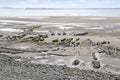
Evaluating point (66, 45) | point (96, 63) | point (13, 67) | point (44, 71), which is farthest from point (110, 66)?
point (66, 45)

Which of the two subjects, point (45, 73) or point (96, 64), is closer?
point (45, 73)

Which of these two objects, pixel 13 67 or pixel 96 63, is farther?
pixel 96 63

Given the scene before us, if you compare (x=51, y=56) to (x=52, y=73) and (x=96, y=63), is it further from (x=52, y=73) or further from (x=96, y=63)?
(x=52, y=73)

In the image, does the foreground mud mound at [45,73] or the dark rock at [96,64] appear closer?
the foreground mud mound at [45,73]

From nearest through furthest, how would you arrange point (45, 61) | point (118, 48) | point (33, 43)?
point (45, 61) < point (118, 48) < point (33, 43)

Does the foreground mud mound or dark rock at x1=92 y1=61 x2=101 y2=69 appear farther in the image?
dark rock at x1=92 y1=61 x2=101 y2=69

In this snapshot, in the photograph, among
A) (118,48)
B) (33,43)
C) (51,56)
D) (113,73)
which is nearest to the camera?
(113,73)

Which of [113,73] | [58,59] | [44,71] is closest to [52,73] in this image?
[44,71]
